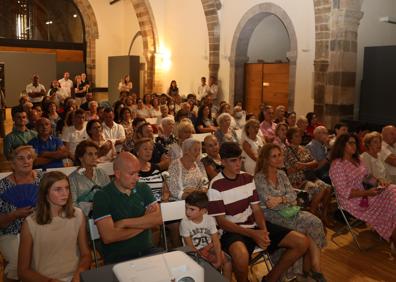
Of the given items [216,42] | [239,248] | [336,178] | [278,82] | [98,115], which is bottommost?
[239,248]

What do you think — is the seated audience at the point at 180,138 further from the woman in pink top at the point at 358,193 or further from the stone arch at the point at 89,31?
the stone arch at the point at 89,31

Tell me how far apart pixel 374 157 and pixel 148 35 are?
413 inches

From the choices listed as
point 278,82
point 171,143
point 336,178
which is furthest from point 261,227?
point 278,82

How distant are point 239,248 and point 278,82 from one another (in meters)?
7.87

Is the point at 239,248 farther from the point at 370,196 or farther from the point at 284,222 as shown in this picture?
the point at 370,196

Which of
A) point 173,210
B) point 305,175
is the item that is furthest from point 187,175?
point 305,175

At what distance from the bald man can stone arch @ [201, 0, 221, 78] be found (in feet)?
23.4

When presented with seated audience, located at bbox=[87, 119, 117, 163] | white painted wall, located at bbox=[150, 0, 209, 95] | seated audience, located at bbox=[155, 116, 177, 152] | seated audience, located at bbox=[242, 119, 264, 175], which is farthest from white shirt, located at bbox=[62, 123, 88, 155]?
white painted wall, located at bbox=[150, 0, 209, 95]

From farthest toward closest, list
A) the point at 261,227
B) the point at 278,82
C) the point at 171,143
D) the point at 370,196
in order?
the point at 278,82, the point at 171,143, the point at 370,196, the point at 261,227

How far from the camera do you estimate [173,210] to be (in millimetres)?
3293

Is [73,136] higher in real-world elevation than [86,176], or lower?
higher

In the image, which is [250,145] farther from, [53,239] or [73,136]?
[53,239]

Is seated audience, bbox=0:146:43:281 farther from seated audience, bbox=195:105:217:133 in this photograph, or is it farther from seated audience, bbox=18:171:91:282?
seated audience, bbox=195:105:217:133

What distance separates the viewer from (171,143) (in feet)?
17.9
